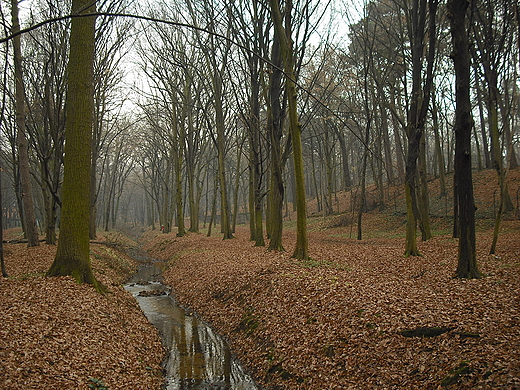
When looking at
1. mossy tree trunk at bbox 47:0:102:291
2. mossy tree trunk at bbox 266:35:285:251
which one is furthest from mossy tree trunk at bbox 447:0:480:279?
mossy tree trunk at bbox 47:0:102:291

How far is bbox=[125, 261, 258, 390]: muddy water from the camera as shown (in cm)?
574

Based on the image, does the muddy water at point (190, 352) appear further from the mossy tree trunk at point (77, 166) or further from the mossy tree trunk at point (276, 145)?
the mossy tree trunk at point (276, 145)

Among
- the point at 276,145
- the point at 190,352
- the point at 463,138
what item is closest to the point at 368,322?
the point at 190,352

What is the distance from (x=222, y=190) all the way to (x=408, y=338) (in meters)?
17.0

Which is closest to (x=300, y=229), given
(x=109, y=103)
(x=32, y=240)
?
(x=32, y=240)

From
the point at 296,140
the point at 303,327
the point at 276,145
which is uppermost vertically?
the point at 276,145

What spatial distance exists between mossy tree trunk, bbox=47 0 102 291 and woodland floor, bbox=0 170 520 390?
2.38ft

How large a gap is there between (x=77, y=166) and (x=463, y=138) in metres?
8.49

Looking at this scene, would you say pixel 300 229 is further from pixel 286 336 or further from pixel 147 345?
pixel 147 345

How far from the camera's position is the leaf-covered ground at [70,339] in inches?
179

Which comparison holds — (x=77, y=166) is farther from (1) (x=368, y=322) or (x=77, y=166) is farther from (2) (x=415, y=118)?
(2) (x=415, y=118)

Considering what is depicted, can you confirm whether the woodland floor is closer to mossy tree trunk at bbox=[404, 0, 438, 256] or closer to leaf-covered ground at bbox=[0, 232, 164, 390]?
leaf-covered ground at bbox=[0, 232, 164, 390]

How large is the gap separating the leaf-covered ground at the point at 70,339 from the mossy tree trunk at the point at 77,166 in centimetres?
48

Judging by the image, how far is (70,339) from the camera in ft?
18.4
